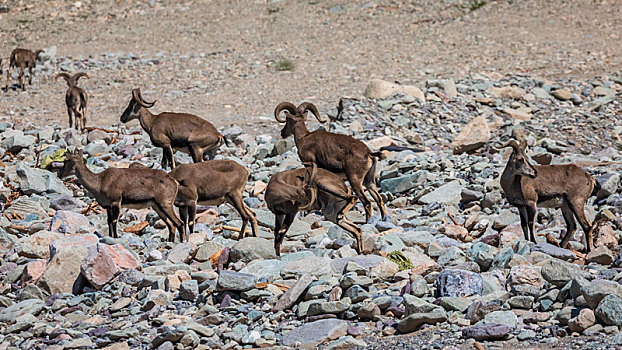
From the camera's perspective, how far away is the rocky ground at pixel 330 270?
316 inches

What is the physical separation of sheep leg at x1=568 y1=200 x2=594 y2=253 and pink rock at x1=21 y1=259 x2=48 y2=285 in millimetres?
7011

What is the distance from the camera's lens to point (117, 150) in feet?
57.5

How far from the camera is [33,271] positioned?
388 inches

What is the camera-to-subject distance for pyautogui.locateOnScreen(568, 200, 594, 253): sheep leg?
38.0 ft

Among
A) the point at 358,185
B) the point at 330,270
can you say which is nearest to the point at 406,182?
the point at 358,185

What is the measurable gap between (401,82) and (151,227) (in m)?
12.1

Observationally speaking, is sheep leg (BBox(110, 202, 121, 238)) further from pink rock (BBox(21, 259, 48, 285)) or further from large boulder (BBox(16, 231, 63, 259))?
pink rock (BBox(21, 259, 48, 285))

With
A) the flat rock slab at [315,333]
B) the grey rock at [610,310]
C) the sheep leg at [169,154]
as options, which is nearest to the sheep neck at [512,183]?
the grey rock at [610,310]

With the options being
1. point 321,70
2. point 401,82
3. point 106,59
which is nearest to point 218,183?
point 401,82

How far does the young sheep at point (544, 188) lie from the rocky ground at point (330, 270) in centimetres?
40

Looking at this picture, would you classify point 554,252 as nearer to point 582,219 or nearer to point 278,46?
point 582,219

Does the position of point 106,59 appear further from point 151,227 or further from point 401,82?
point 151,227

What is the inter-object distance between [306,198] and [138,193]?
7.71ft

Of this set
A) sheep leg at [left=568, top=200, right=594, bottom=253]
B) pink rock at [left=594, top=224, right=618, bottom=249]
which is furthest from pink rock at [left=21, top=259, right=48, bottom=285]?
pink rock at [left=594, top=224, right=618, bottom=249]
